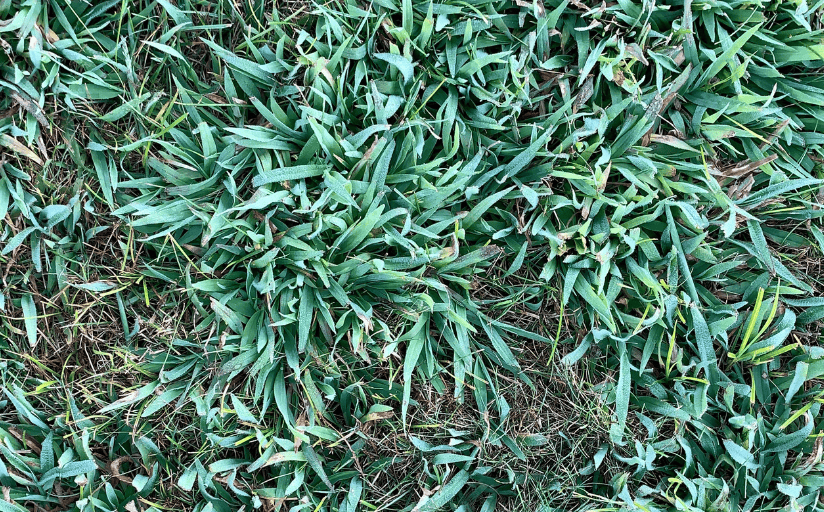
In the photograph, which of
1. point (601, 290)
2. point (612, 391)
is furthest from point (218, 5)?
point (612, 391)

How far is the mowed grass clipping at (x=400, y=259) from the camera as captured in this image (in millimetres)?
1782

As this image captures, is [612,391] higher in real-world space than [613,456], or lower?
higher

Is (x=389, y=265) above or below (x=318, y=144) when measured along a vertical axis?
below

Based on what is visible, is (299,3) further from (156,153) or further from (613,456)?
(613,456)

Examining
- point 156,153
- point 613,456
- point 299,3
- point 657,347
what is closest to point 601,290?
point 657,347

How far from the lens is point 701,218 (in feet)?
6.10

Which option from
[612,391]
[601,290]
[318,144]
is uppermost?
[318,144]

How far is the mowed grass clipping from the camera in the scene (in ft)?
5.85

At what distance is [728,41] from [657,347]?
97 centimetres

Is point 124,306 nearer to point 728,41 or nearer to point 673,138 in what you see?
point 673,138

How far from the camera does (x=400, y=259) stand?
1780 millimetres

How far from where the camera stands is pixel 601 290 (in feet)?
5.98

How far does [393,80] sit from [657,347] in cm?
116

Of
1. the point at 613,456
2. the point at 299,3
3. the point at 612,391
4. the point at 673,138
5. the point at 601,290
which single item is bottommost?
the point at 613,456
